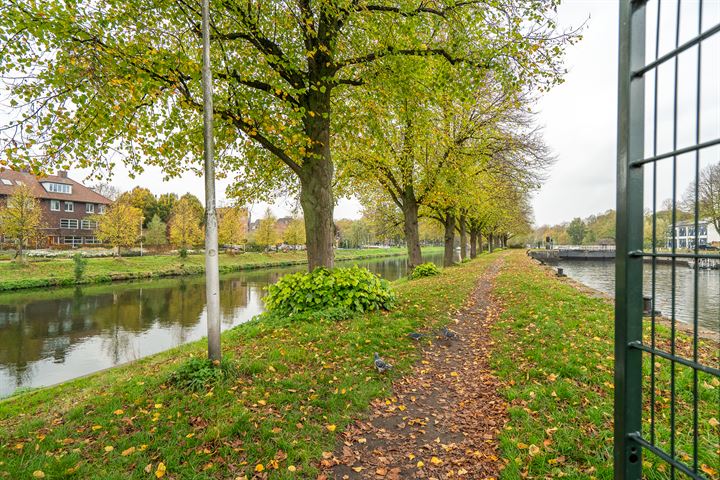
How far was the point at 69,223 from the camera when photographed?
41.9 m

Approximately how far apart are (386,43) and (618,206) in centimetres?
659

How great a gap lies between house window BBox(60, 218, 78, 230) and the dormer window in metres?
3.21

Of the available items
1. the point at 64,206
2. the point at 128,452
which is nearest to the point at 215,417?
the point at 128,452

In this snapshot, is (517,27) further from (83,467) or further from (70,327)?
(70,327)

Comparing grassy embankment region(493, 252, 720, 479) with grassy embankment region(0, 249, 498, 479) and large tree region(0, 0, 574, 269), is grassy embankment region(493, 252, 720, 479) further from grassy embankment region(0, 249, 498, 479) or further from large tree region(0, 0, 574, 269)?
large tree region(0, 0, 574, 269)

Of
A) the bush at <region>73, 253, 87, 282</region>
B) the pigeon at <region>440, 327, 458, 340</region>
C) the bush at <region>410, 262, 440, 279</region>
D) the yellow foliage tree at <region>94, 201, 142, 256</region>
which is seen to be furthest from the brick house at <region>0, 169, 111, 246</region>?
the pigeon at <region>440, 327, 458, 340</region>

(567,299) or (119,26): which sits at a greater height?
(119,26)

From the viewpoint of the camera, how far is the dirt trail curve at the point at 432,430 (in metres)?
3.17

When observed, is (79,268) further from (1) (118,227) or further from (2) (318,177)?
(2) (318,177)

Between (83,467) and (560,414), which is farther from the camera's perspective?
(560,414)

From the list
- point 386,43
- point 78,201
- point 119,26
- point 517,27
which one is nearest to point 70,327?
point 119,26

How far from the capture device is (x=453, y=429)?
12.4 feet

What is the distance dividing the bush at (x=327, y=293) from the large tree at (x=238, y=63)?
530 millimetres

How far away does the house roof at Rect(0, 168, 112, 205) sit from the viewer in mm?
36688
